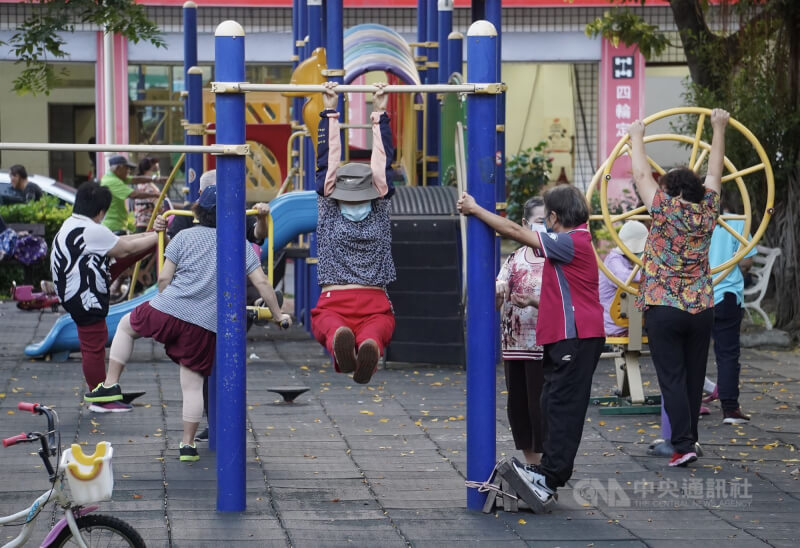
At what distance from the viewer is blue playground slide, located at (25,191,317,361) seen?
1139 cm

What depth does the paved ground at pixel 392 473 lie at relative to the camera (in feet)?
19.5

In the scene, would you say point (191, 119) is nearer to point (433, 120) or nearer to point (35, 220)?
point (433, 120)

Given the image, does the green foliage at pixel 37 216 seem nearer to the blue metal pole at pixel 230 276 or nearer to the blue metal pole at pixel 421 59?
the blue metal pole at pixel 421 59

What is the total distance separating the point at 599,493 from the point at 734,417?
2.42 m

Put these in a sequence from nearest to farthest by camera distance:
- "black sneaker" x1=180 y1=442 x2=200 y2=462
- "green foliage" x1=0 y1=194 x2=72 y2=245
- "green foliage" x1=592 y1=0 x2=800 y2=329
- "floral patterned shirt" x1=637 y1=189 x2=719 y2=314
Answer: "floral patterned shirt" x1=637 y1=189 x2=719 y2=314
"black sneaker" x1=180 y1=442 x2=200 y2=462
"green foliage" x1=592 y1=0 x2=800 y2=329
"green foliage" x1=0 y1=194 x2=72 y2=245

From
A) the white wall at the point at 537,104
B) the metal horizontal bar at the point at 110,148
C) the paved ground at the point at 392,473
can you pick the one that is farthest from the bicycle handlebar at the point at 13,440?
the white wall at the point at 537,104

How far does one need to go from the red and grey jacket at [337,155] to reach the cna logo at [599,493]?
1.85 m

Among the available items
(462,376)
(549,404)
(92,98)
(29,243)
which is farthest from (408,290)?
(92,98)

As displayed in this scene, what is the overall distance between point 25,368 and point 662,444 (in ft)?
19.0

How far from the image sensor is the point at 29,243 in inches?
617

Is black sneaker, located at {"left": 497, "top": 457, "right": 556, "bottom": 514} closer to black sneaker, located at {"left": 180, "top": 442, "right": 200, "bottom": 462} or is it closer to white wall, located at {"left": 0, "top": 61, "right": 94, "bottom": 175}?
black sneaker, located at {"left": 180, "top": 442, "right": 200, "bottom": 462}

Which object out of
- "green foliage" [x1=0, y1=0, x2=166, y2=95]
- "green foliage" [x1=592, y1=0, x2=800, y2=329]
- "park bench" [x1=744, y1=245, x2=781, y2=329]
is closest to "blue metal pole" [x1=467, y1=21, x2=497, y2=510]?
"green foliage" [x1=0, y1=0, x2=166, y2=95]

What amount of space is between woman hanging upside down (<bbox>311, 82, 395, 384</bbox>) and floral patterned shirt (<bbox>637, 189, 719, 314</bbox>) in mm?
1543

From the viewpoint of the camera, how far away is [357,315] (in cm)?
677
